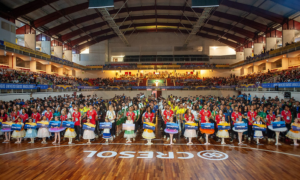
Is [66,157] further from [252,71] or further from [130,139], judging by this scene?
[252,71]

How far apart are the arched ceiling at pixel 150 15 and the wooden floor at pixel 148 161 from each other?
2332 centimetres

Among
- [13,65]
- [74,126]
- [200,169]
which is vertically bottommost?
[200,169]

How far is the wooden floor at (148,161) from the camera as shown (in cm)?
596

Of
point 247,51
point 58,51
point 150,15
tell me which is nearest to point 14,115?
point 150,15

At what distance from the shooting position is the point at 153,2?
107 feet

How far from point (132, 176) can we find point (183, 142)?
14.7ft

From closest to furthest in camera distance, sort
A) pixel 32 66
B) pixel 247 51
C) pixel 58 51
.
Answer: pixel 32 66, pixel 58 51, pixel 247 51

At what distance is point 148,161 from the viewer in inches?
278

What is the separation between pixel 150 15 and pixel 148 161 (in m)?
35.4

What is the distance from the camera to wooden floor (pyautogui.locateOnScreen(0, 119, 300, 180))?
235 inches

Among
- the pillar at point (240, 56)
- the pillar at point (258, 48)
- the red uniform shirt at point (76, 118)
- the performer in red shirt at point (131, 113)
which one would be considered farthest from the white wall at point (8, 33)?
the pillar at point (240, 56)

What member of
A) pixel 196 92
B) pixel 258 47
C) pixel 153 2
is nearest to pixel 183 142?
pixel 196 92

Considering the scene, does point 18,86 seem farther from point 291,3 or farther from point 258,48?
point 258,48

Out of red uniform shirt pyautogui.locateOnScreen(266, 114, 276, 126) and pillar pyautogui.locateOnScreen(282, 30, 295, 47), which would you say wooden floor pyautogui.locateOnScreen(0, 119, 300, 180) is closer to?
red uniform shirt pyautogui.locateOnScreen(266, 114, 276, 126)
